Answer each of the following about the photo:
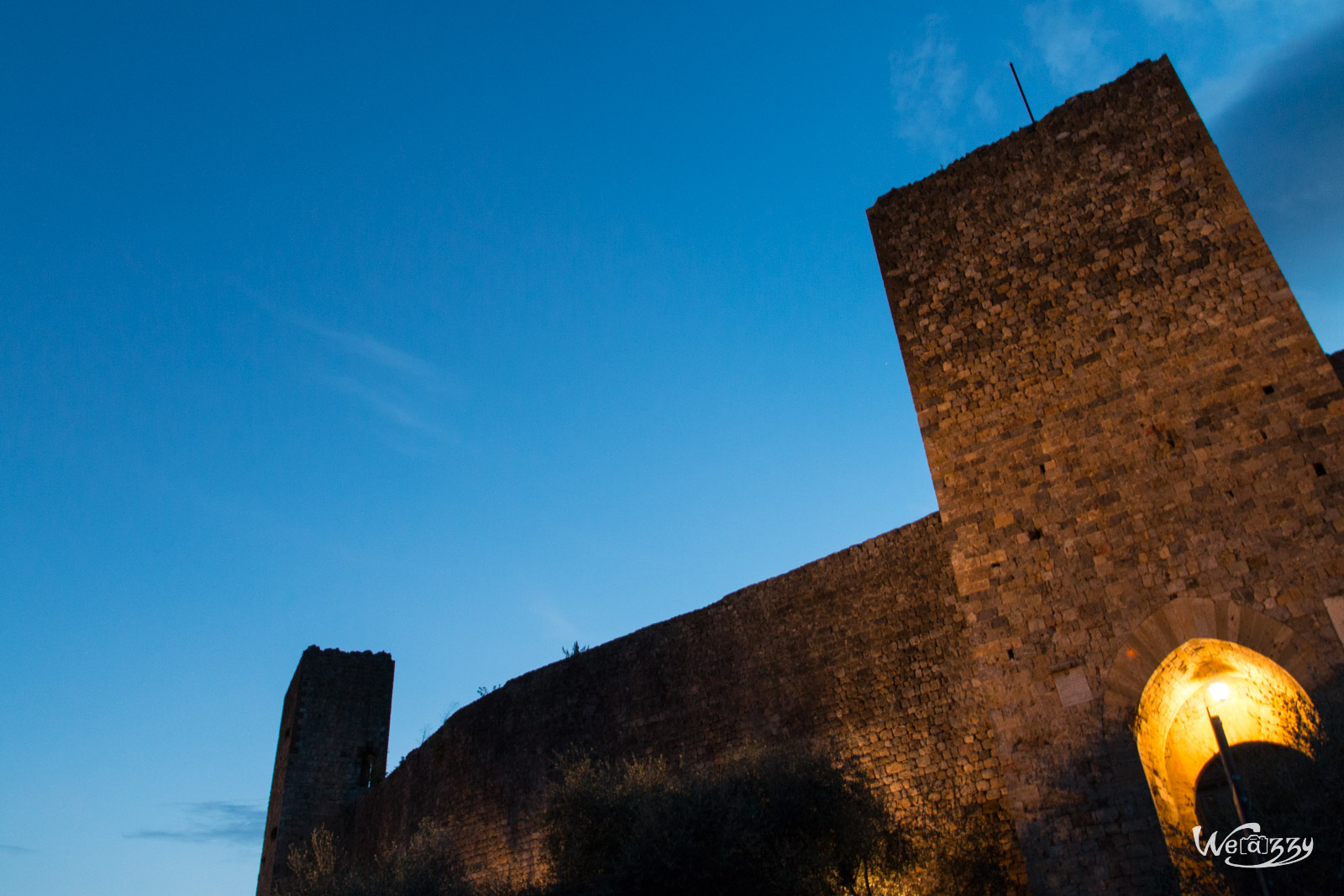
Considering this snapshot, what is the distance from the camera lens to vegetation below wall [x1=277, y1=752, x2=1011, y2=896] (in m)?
8.29

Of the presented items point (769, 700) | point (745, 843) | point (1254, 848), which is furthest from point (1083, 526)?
point (769, 700)

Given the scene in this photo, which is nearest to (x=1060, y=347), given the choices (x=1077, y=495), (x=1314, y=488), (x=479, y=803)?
(x=1077, y=495)

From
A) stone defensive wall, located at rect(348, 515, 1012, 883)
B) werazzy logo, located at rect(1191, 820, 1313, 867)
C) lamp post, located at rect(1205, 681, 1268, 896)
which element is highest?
stone defensive wall, located at rect(348, 515, 1012, 883)

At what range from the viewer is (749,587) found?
12.7m

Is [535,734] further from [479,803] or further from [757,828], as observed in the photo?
[757,828]

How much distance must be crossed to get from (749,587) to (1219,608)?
6.51 m

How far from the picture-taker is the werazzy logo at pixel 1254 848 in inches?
248

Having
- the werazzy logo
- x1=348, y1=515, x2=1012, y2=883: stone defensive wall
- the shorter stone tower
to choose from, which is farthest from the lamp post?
the shorter stone tower

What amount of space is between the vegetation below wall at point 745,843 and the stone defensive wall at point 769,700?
0.48m

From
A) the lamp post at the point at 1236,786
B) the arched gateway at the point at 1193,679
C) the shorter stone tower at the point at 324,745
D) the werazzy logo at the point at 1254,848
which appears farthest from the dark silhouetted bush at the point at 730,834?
the shorter stone tower at the point at 324,745

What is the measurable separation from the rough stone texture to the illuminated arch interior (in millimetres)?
306

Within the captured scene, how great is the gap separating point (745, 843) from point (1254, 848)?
403 centimetres

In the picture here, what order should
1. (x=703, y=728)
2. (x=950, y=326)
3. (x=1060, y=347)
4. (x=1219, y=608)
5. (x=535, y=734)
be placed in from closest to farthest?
(x=1219, y=608)
(x=1060, y=347)
(x=950, y=326)
(x=703, y=728)
(x=535, y=734)

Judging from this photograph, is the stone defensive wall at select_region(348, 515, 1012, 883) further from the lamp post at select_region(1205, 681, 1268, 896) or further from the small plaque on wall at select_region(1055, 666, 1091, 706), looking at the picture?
the lamp post at select_region(1205, 681, 1268, 896)
